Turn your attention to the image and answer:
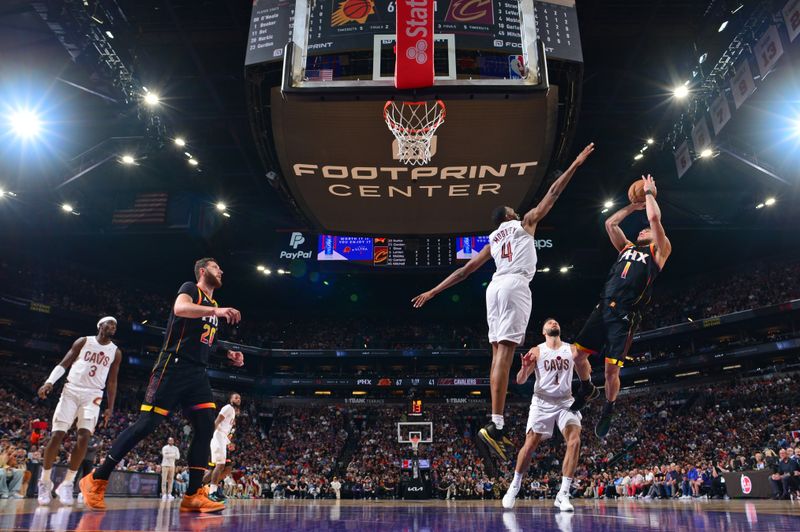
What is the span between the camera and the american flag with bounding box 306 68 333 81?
29.3ft

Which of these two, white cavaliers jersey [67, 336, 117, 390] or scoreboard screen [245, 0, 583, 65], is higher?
scoreboard screen [245, 0, 583, 65]

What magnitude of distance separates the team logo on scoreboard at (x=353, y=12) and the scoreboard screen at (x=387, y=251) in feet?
51.4

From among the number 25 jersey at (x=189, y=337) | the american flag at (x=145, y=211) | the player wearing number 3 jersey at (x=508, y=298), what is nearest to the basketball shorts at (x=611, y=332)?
the player wearing number 3 jersey at (x=508, y=298)

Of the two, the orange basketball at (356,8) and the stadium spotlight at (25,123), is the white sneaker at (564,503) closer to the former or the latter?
the orange basketball at (356,8)

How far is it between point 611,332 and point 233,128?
53.6 feet

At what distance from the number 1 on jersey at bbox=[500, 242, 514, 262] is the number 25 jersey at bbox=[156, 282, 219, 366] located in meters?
2.73

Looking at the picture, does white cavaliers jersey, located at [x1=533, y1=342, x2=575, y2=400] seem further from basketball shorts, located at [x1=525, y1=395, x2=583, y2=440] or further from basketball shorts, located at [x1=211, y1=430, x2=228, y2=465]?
basketball shorts, located at [x1=211, y1=430, x2=228, y2=465]

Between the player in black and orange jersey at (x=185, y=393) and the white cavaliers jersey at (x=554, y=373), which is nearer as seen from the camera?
the player in black and orange jersey at (x=185, y=393)

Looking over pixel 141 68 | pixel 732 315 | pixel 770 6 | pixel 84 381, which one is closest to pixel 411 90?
pixel 84 381

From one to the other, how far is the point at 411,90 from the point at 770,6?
28.7 feet

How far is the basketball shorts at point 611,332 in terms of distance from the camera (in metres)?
5.60

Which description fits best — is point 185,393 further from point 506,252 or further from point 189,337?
point 506,252

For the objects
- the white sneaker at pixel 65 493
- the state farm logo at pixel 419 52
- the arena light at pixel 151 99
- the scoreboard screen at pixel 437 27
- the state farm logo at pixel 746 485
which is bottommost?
the state farm logo at pixel 746 485

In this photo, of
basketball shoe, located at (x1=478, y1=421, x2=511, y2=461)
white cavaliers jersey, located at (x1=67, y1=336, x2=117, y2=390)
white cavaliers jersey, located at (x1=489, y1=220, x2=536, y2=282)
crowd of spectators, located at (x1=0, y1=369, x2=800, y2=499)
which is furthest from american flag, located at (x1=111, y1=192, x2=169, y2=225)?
basketball shoe, located at (x1=478, y1=421, x2=511, y2=461)
